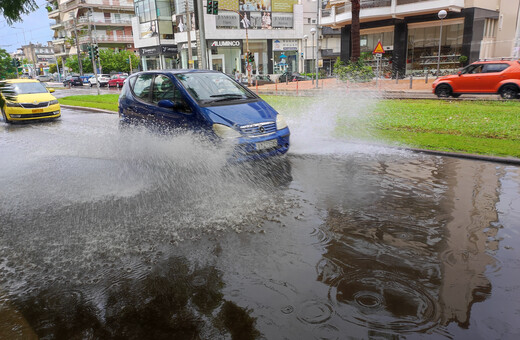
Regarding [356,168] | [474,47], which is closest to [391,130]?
[356,168]

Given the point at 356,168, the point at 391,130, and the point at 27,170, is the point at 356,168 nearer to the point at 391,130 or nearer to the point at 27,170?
the point at 391,130

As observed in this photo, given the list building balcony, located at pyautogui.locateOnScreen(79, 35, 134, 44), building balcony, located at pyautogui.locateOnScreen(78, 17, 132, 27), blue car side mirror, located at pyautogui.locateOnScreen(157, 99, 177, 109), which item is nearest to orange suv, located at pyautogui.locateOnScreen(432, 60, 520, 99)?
blue car side mirror, located at pyautogui.locateOnScreen(157, 99, 177, 109)

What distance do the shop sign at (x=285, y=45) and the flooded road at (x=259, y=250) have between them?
1798 inches

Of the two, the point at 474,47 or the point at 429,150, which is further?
the point at 474,47

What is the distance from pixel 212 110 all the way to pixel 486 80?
14903mm

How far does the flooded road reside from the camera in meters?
2.86

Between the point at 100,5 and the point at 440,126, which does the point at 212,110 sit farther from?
the point at 100,5

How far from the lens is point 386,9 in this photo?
32.5 metres

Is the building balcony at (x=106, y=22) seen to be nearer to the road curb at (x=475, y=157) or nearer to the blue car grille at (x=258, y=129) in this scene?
the blue car grille at (x=258, y=129)

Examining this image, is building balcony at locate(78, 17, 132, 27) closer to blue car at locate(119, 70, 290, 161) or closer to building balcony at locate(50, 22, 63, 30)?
building balcony at locate(50, 22, 63, 30)

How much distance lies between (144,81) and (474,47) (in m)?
30.2

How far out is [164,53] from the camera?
2079 inches

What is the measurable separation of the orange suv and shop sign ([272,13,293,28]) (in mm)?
35095

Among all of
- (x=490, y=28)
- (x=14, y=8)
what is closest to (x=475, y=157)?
(x=14, y=8)
